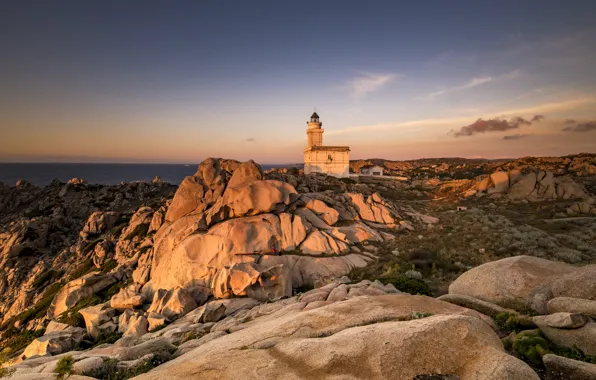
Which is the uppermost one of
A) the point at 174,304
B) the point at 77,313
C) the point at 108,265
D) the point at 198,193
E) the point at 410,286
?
the point at 198,193

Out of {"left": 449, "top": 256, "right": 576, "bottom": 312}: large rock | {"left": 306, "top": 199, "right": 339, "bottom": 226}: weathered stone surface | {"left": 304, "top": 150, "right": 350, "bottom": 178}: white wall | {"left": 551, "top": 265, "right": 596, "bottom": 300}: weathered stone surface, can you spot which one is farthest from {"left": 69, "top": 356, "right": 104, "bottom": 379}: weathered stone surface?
{"left": 304, "top": 150, "right": 350, "bottom": 178}: white wall

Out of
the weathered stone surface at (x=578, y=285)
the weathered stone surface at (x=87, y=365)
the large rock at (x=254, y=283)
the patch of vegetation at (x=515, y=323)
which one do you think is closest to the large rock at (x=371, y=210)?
the large rock at (x=254, y=283)

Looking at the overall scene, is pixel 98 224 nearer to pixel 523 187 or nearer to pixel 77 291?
pixel 77 291

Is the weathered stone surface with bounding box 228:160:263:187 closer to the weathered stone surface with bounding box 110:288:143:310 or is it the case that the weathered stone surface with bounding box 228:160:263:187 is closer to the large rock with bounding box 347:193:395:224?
the large rock with bounding box 347:193:395:224

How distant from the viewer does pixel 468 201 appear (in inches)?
2415

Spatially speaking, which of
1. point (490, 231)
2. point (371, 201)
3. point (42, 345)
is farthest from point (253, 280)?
point (490, 231)

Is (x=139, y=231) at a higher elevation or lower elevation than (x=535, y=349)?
lower

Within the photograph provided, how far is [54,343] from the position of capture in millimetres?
19734

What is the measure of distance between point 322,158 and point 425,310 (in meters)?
73.7

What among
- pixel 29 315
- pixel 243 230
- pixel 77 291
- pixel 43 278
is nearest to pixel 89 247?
pixel 43 278

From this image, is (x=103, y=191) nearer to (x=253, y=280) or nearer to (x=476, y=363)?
(x=253, y=280)

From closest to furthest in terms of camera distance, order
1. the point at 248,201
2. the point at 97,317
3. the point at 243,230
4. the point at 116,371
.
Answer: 1. the point at 116,371
2. the point at 97,317
3. the point at 243,230
4. the point at 248,201

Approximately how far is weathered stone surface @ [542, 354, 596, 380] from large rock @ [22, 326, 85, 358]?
25727 mm

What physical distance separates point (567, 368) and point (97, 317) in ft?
96.9
